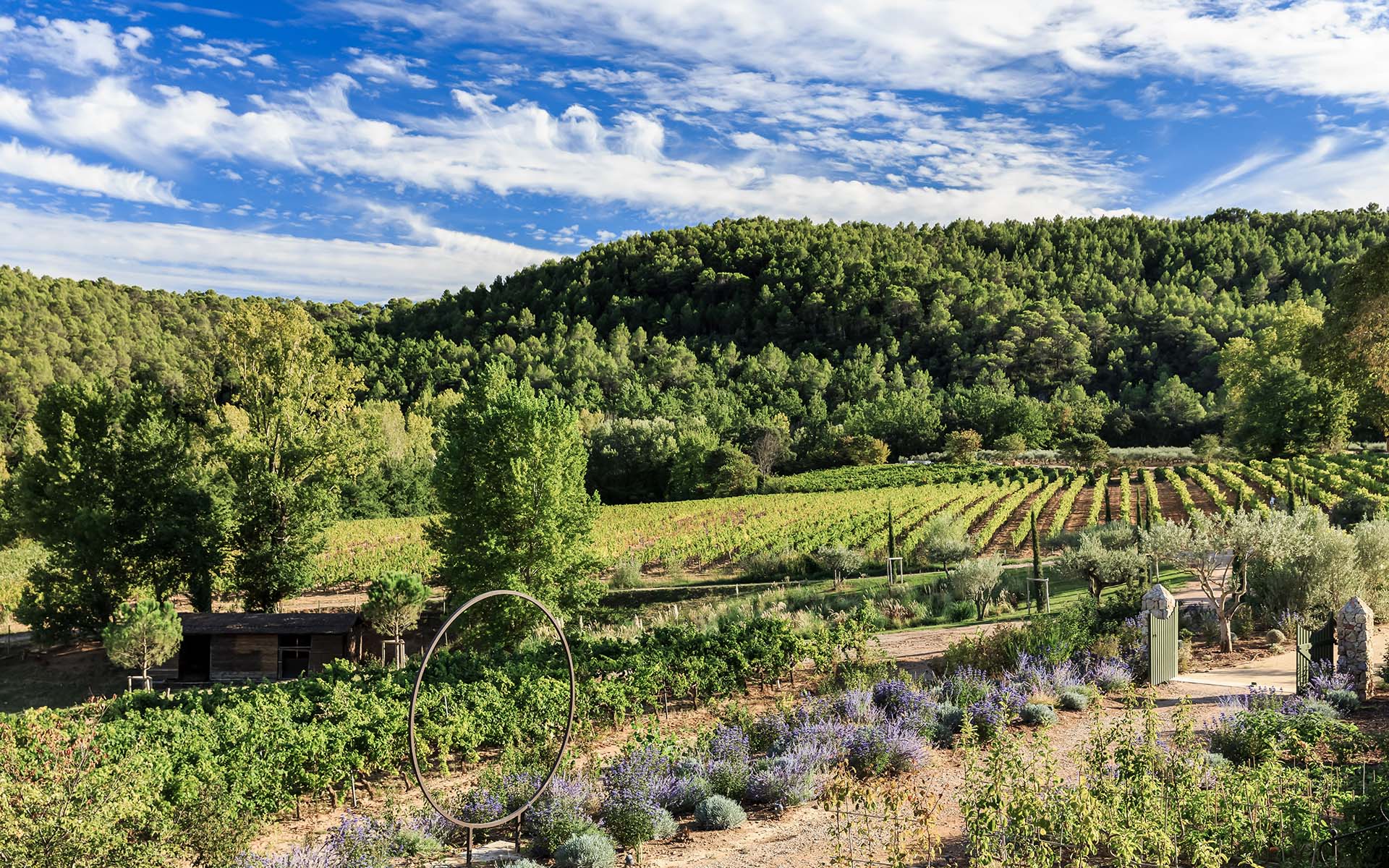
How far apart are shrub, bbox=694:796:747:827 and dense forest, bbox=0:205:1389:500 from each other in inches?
1633

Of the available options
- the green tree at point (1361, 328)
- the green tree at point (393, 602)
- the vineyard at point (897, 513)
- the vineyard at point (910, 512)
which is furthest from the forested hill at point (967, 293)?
the green tree at point (393, 602)

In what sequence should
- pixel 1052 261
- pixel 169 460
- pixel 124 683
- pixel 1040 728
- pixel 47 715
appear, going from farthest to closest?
1. pixel 1052 261
2. pixel 169 460
3. pixel 124 683
4. pixel 1040 728
5. pixel 47 715

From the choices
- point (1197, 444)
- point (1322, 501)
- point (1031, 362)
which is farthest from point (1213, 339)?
point (1322, 501)

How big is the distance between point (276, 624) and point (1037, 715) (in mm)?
19056

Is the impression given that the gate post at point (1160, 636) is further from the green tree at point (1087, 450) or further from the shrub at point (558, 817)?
the green tree at point (1087, 450)

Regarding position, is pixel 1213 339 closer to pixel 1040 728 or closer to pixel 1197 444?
pixel 1197 444

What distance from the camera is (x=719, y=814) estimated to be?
8.46 meters

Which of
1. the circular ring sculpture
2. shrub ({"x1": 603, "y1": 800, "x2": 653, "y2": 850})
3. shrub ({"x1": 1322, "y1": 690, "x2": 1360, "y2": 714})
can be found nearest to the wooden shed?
shrub ({"x1": 603, "y1": 800, "x2": 653, "y2": 850})

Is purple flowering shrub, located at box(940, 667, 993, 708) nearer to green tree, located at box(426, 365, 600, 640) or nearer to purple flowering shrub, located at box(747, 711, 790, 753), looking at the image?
purple flowering shrub, located at box(747, 711, 790, 753)

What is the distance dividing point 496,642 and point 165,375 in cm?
7518

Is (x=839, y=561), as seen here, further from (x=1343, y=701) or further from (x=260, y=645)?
(x=260, y=645)

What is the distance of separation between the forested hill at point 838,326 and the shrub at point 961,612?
50421 mm

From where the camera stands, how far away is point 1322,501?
1336 inches

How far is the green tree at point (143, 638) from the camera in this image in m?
19.7
